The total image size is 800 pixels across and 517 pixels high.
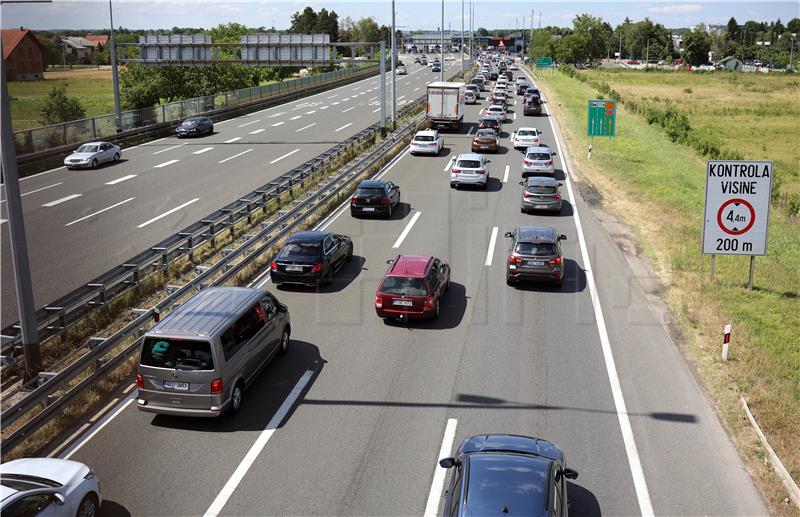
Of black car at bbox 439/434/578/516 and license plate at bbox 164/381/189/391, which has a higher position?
black car at bbox 439/434/578/516

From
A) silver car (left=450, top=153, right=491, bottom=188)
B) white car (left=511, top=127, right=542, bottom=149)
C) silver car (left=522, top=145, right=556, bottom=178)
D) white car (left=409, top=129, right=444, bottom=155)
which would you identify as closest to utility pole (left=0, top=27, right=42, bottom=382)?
silver car (left=450, top=153, right=491, bottom=188)

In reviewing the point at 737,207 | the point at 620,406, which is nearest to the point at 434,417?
the point at 620,406

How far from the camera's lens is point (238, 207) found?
2672cm

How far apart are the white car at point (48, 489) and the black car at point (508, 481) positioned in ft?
16.1

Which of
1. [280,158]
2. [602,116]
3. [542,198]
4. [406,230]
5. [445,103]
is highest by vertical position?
[445,103]

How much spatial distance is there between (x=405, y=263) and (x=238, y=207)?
390 inches

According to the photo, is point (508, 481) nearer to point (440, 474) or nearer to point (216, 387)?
point (440, 474)

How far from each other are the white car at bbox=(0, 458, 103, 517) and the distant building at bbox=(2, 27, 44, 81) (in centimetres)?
1449

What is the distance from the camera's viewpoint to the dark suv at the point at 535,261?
2053 centimetres

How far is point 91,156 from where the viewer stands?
40562 mm

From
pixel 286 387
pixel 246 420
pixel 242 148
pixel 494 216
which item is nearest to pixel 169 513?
pixel 246 420

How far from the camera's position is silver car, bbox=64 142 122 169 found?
1588 inches

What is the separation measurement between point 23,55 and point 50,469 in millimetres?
25577

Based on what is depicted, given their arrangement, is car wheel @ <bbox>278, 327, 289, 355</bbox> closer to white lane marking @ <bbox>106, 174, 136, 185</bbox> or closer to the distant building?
the distant building
